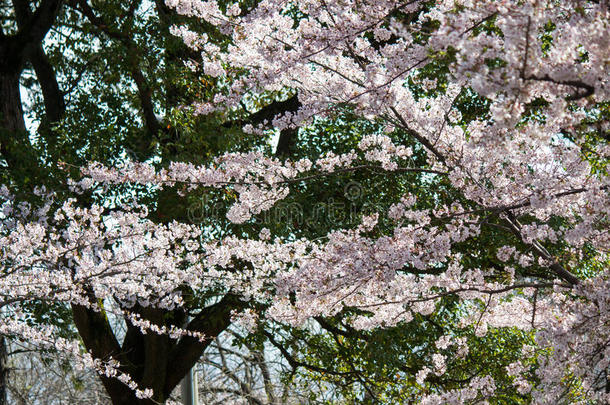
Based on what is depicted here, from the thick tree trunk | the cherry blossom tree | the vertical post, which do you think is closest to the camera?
the cherry blossom tree

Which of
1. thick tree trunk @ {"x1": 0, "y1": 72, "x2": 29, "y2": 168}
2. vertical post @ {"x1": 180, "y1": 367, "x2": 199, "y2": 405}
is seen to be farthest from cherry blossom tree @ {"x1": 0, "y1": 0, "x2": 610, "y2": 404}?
vertical post @ {"x1": 180, "y1": 367, "x2": 199, "y2": 405}

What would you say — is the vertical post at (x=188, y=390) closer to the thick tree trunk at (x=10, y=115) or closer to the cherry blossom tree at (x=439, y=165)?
the cherry blossom tree at (x=439, y=165)

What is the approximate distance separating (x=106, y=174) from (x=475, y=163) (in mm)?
2238

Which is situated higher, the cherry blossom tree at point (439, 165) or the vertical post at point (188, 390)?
the vertical post at point (188, 390)

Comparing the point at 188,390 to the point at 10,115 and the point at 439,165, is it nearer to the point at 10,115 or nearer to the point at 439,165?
the point at 10,115

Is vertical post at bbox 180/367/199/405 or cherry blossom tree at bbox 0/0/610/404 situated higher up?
vertical post at bbox 180/367/199/405

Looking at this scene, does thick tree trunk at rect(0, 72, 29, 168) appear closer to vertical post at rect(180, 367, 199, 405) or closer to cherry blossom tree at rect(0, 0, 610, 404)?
cherry blossom tree at rect(0, 0, 610, 404)

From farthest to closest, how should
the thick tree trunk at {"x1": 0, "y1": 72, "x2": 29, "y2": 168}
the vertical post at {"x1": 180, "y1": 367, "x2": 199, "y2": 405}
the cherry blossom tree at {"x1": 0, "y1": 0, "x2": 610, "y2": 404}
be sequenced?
1. the vertical post at {"x1": 180, "y1": 367, "x2": 199, "y2": 405}
2. the thick tree trunk at {"x1": 0, "y1": 72, "x2": 29, "y2": 168}
3. the cherry blossom tree at {"x1": 0, "y1": 0, "x2": 610, "y2": 404}

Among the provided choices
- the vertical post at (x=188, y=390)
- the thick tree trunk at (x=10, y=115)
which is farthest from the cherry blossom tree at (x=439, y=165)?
the vertical post at (x=188, y=390)

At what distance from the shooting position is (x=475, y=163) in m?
3.54

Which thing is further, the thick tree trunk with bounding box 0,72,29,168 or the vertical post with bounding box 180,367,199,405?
the vertical post with bounding box 180,367,199,405

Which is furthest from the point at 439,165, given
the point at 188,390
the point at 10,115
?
the point at 188,390

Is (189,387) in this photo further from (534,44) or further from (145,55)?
(534,44)

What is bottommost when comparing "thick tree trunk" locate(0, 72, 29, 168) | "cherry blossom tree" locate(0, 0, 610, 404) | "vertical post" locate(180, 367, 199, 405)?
"cherry blossom tree" locate(0, 0, 610, 404)
